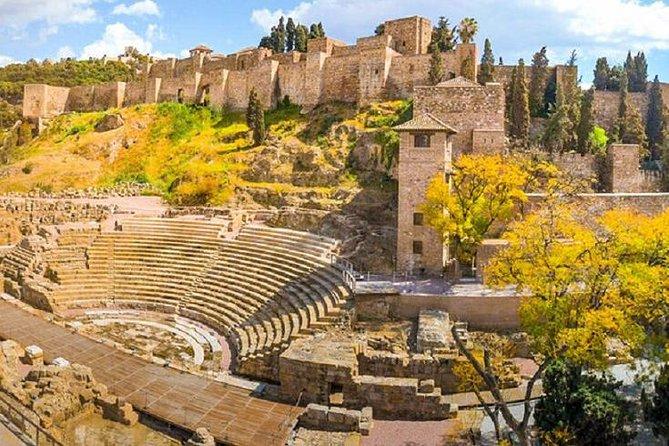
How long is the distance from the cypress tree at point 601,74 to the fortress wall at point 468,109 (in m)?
21.3

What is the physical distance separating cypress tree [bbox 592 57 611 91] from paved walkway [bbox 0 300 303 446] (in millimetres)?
43307

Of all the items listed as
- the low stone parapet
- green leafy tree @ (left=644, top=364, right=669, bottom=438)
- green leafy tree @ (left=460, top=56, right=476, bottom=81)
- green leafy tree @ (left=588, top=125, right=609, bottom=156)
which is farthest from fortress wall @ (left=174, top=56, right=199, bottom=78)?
green leafy tree @ (left=644, top=364, right=669, bottom=438)

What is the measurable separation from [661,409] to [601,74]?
4378 cm

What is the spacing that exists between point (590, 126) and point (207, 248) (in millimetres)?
24902

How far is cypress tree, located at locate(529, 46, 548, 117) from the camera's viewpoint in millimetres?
42438

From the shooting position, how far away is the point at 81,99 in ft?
218

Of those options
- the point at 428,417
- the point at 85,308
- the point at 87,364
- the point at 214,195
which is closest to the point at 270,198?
the point at 214,195

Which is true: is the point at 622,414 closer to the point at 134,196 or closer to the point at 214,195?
the point at 214,195

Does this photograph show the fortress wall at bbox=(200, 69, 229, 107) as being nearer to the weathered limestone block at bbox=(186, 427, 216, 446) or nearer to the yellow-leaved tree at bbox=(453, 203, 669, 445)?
the yellow-leaved tree at bbox=(453, 203, 669, 445)

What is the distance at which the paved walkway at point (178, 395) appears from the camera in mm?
15281

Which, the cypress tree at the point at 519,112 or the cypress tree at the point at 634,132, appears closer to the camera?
the cypress tree at the point at 519,112

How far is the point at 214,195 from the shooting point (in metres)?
40.0

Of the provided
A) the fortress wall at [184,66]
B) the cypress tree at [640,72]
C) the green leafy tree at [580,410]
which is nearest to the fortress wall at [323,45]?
the fortress wall at [184,66]

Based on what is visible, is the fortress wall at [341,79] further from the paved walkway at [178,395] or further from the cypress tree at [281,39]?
the paved walkway at [178,395]
